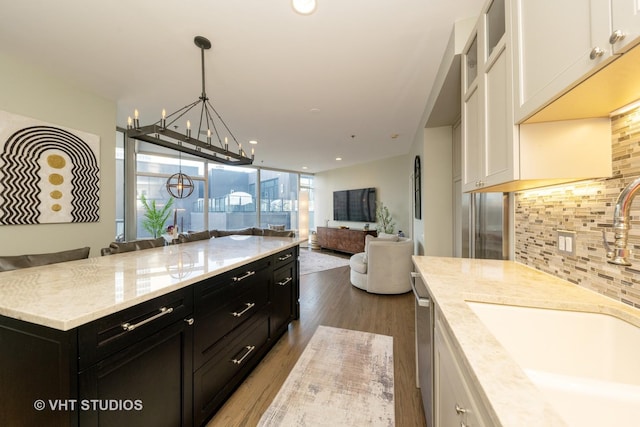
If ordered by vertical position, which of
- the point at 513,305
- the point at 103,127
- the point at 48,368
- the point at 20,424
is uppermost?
the point at 103,127

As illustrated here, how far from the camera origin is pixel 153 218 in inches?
187

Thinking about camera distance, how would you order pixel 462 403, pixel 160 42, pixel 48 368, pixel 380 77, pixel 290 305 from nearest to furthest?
pixel 462 403, pixel 48 368, pixel 160 42, pixel 380 77, pixel 290 305

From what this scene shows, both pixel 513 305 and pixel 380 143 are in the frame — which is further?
pixel 380 143

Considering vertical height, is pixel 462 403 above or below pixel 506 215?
below

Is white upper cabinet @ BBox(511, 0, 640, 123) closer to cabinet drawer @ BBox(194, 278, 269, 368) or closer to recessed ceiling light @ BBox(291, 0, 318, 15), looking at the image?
recessed ceiling light @ BBox(291, 0, 318, 15)

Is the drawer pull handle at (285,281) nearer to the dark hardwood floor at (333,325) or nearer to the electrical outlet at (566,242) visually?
the dark hardwood floor at (333,325)

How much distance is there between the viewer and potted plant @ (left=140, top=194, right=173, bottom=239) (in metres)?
4.74

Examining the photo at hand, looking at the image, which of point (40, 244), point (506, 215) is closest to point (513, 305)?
point (506, 215)

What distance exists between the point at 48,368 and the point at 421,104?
378 cm

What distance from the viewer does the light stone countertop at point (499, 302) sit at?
469 mm

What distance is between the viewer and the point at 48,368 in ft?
2.90

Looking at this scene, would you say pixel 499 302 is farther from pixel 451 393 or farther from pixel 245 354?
pixel 245 354

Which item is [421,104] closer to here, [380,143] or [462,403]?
[380,143]

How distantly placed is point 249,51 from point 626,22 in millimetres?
2272
